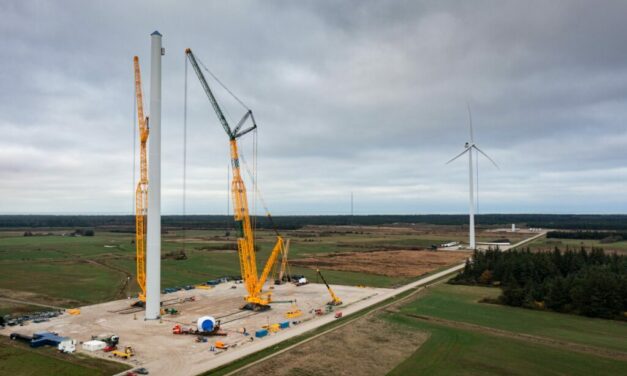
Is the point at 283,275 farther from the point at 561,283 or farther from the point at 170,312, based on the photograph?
the point at 561,283

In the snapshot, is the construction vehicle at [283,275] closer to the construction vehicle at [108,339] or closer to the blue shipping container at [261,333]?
the blue shipping container at [261,333]

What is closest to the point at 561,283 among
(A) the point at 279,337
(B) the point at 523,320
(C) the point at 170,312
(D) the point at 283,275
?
(B) the point at 523,320

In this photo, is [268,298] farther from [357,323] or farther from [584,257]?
[584,257]

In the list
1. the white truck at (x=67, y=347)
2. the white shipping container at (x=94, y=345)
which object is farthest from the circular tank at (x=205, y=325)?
the white truck at (x=67, y=347)

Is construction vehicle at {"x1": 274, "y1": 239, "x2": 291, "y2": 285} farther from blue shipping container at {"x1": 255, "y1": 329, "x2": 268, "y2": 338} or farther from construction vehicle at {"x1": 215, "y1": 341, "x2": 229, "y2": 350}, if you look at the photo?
construction vehicle at {"x1": 215, "y1": 341, "x2": 229, "y2": 350}

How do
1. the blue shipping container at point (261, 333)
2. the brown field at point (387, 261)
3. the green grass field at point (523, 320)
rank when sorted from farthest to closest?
the brown field at point (387, 261) < the blue shipping container at point (261, 333) < the green grass field at point (523, 320)

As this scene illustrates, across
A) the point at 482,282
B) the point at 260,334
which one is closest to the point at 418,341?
the point at 260,334
